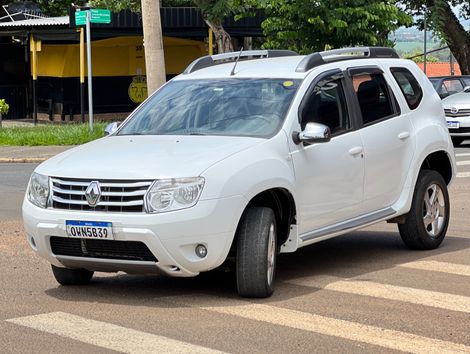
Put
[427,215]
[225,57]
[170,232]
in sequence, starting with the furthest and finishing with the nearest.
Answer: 1. [427,215]
2. [225,57]
3. [170,232]

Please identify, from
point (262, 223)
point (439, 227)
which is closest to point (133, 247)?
point (262, 223)

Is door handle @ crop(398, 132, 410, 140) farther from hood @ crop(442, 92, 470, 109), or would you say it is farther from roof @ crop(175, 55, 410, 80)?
hood @ crop(442, 92, 470, 109)

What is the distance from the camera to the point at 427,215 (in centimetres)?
1029

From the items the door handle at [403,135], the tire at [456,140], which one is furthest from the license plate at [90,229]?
the tire at [456,140]

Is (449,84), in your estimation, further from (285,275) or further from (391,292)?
(391,292)

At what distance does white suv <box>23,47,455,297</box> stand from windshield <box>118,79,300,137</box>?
1 centimetres

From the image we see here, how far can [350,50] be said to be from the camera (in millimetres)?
10023

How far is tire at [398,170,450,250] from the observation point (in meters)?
10.1

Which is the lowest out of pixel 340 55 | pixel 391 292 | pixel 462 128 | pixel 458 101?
pixel 462 128

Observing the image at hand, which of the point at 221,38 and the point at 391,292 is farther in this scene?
the point at 221,38

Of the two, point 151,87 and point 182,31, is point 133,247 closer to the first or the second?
point 151,87

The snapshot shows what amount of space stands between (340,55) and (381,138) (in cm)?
87

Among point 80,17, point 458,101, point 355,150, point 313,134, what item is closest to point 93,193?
point 313,134

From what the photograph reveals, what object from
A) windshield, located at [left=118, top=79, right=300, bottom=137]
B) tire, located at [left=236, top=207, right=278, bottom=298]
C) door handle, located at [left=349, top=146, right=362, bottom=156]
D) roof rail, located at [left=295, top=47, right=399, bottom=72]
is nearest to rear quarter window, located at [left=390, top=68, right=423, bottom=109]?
roof rail, located at [left=295, top=47, right=399, bottom=72]
